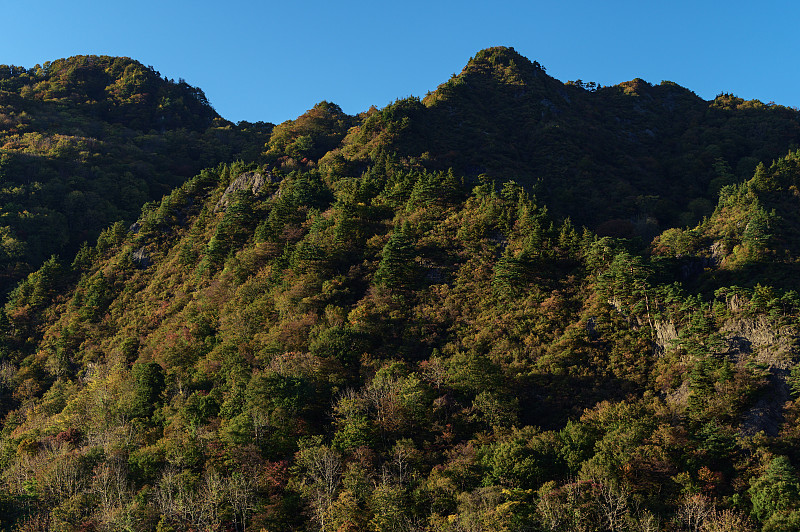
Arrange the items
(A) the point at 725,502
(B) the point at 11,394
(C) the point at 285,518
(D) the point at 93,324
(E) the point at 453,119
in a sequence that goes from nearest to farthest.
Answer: (A) the point at 725,502, (C) the point at 285,518, (B) the point at 11,394, (D) the point at 93,324, (E) the point at 453,119

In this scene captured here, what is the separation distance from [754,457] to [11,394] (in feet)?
294

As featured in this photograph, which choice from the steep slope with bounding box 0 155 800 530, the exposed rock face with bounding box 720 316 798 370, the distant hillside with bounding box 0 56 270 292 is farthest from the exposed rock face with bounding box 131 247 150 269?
the exposed rock face with bounding box 720 316 798 370

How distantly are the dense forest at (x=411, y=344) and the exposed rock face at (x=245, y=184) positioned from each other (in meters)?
1.10

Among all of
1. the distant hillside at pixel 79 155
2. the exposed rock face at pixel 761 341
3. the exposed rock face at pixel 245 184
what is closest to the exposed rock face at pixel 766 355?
the exposed rock face at pixel 761 341

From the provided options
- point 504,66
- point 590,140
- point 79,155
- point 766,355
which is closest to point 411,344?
point 766,355

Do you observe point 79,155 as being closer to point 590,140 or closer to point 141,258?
point 141,258

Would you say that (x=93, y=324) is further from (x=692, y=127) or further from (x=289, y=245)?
(x=692, y=127)

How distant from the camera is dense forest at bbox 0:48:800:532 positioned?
40.3 meters

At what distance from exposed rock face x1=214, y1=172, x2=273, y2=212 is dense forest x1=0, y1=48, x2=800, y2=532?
1100 mm

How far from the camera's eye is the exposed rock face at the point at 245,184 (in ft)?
346

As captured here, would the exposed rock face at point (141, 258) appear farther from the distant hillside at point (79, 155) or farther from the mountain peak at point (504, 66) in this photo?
the mountain peak at point (504, 66)

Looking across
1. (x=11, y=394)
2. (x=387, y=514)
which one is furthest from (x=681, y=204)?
(x=11, y=394)

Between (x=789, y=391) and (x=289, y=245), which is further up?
(x=289, y=245)

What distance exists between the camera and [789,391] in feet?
143
